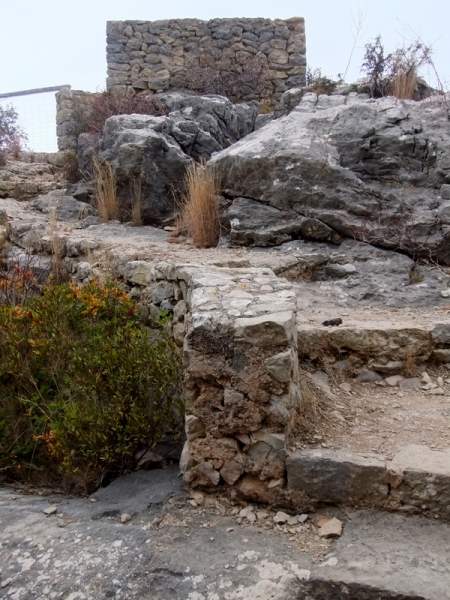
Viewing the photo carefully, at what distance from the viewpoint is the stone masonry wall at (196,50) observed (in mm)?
11391

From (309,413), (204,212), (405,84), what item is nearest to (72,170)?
(204,212)

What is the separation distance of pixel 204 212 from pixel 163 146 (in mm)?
1639

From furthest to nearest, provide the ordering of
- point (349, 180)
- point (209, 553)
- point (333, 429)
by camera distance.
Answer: point (349, 180) → point (333, 429) → point (209, 553)

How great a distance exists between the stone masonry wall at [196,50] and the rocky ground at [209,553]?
10216mm

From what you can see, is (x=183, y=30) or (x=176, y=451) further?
(x=183, y=30)

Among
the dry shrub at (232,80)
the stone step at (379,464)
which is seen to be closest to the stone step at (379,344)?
the stone step at (379,464)

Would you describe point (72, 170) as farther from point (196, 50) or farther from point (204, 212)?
point (196, 50)

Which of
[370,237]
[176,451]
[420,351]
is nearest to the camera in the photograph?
[176,451]

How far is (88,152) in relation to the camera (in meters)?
7.99

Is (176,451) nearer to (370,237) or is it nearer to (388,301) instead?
(388,301)

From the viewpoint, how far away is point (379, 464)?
90.2 inches

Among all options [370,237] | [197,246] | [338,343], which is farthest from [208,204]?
[338,343]

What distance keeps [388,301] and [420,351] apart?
0.91m

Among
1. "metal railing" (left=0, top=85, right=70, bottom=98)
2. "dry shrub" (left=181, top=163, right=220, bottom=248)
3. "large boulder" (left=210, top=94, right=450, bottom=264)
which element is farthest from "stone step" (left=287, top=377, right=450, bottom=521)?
"metal railing" (left=0, top=85, right=70, bottom=98)
